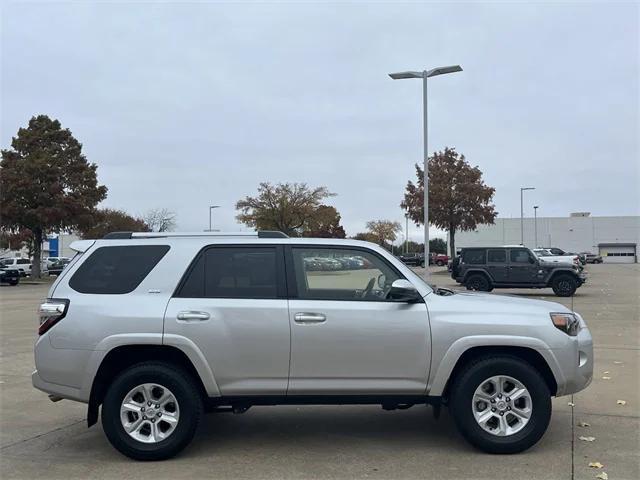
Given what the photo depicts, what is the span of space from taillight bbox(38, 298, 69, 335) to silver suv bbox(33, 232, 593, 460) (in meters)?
0.01

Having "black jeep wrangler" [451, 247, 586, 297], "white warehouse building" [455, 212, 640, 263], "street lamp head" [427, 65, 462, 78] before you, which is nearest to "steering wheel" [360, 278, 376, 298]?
"street lamp head" [427, 65, 462, 78]

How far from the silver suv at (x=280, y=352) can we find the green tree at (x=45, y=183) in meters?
36.3

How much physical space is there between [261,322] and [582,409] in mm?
3743

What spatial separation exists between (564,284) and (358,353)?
731 inches

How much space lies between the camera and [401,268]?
17.4 feet

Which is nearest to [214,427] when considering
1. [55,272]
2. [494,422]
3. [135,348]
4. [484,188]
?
[135,348]

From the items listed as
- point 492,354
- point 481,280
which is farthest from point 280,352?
point 481,280

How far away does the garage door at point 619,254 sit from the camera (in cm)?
8962

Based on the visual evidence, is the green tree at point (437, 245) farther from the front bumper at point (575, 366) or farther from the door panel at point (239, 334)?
the door panel at point (239, 334)

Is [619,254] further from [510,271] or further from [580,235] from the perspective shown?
[510,271]

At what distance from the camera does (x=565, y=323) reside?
17.0 feet

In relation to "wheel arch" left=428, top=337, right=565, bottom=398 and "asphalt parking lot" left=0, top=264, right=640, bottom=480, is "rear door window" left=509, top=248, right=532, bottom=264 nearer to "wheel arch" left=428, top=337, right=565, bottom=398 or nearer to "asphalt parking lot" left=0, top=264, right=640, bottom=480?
"asphalt parking lot" left=0, top=264, right=640, bottom=480

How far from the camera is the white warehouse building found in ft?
302

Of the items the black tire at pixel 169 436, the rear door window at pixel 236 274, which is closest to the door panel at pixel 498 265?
the rear door window at pixel 236 274
